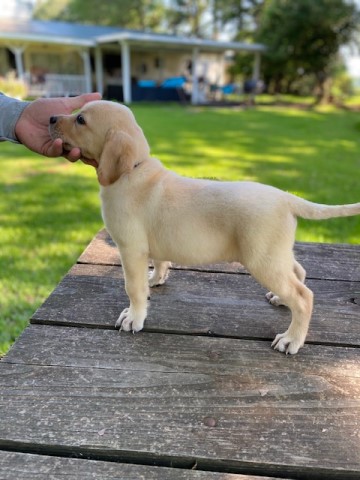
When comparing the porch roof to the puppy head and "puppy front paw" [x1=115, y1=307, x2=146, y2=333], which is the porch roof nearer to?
the puppy head

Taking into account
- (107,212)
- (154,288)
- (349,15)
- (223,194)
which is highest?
(349,15)

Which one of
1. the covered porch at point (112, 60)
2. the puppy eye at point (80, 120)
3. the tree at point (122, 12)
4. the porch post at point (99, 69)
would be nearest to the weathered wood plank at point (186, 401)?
the puppy eye at point (80, 120)

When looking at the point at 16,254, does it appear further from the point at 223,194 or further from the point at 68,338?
the point at 223,194

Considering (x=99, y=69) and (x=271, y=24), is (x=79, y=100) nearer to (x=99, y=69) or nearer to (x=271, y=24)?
(x=99, y=69)

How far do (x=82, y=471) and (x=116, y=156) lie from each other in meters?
1.26

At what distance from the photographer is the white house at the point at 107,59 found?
22672 millimetres

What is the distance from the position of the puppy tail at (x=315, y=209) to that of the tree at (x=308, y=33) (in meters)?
24.0

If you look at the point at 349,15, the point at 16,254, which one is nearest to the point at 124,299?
the point at 16,254

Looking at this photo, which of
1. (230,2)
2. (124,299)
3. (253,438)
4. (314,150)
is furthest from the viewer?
(230,2)

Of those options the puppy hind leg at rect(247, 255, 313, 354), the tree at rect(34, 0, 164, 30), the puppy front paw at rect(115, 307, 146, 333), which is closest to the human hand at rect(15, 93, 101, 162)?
the puppy front paw at rect(115, 307, 146, 333)

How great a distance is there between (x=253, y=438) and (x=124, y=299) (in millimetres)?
1138

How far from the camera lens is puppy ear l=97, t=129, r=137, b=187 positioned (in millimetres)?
1915

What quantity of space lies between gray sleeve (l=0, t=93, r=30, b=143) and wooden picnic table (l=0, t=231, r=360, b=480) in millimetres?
1038

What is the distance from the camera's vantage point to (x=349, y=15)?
2309cm
